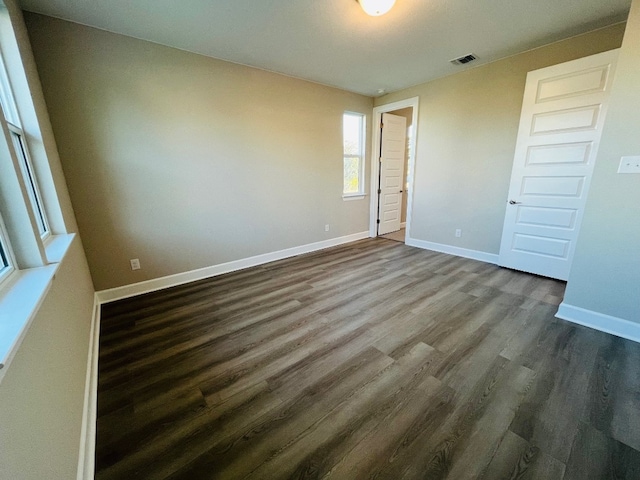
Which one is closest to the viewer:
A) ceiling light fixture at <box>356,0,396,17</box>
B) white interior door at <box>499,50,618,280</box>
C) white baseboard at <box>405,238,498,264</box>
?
ceiling light fixture at <box>356,0,396,17</box>

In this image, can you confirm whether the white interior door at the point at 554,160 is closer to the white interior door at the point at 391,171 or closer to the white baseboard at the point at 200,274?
the white interior door at the point at 391,171

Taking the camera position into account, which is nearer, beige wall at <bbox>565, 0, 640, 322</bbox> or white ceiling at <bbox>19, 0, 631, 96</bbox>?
beige wall at <bbox>565, 0, 640, 322</bbox>

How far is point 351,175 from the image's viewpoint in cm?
469

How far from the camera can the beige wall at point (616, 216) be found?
1.77 metres

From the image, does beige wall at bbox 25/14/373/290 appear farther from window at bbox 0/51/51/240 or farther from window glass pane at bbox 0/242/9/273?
window glass pane at bbox 0/242/9/273

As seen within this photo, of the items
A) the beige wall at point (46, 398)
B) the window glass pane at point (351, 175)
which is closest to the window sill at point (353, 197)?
the window glass pane at point (351, 175)

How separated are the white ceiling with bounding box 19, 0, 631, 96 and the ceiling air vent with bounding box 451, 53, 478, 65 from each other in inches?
3.5

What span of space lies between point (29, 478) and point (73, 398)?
658mm

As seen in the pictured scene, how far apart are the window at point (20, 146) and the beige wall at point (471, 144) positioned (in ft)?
14.6

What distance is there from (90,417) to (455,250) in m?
4.32

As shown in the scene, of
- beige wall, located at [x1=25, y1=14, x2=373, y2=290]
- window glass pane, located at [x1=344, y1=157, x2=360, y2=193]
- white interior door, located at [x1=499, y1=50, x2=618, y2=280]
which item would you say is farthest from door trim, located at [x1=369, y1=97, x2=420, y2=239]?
white interior door, located at [x1=499, y1=50, x2=618, y2=280]

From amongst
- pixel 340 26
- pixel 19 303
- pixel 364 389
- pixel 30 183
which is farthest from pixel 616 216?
pixel 30 183

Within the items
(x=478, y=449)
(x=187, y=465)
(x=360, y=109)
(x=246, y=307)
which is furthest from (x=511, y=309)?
(x=360, y=109)

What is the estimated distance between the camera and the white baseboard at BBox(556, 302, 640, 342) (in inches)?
76.9
